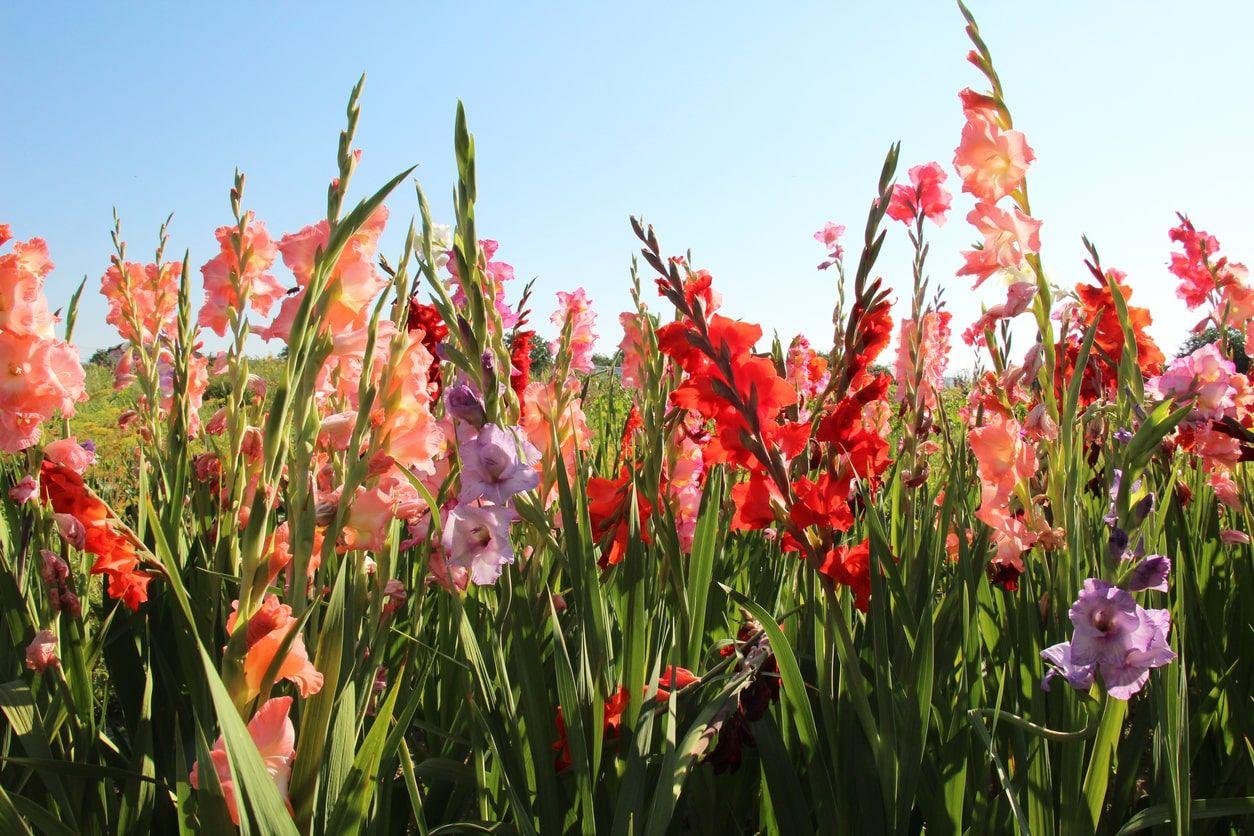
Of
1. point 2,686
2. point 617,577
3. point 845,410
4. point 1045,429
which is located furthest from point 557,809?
point 1045,429

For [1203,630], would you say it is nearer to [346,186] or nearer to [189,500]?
[346,186]

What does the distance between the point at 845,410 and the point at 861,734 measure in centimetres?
51

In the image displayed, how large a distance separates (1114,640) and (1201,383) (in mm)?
915

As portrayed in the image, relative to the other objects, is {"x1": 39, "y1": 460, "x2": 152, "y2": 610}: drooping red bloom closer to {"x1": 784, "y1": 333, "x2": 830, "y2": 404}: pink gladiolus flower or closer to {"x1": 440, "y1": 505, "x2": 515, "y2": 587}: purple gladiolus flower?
{"x1": 440, "y1": 505, "x2": 515, "y2": 587}: purple gladiolus flower

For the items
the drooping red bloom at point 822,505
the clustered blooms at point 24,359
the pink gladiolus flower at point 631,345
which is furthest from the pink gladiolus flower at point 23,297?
the drooping red bloom at point 822,505

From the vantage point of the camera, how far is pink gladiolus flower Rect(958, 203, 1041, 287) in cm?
125

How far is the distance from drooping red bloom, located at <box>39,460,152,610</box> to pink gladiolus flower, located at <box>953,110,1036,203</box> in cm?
145

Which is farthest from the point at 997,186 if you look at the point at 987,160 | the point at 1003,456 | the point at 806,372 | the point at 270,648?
the point at 806,372

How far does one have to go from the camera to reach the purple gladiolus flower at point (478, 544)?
0.92 meters

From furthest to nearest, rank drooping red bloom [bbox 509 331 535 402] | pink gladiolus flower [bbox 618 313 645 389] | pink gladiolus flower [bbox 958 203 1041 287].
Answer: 1. drooping red bloom [bbox 509 331 535 402]
2. pink gladiolus flower [bbox 618 313 645 389]
3. pink gladiolus flower [bbox 958 203 1041 287]

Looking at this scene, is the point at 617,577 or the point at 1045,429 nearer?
the point at 1045,429

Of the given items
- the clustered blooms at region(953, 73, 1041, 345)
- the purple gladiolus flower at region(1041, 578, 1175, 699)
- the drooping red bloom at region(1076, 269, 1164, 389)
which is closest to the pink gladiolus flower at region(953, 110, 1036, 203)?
the clustered blooms at region(953, 73, 1041, 345)

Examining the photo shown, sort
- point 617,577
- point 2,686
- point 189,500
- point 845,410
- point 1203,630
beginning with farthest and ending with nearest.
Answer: point 189,500 → point 1203,630 → point 617,577 → point 845,410 → point 2,686

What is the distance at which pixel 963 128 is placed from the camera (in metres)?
1.34
